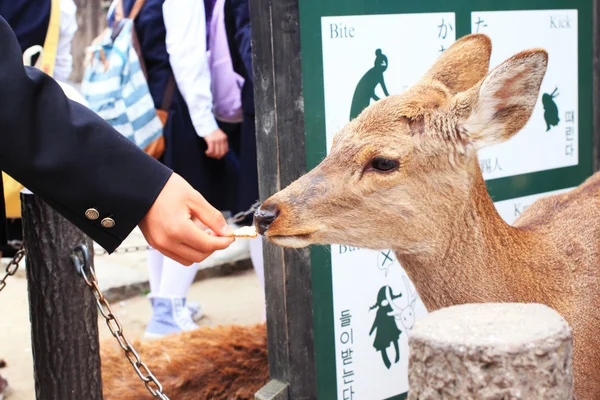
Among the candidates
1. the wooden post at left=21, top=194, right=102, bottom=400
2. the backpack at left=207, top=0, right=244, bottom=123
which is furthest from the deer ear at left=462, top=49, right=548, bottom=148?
the backpack at left=207, top=0, right=244, bottom=123

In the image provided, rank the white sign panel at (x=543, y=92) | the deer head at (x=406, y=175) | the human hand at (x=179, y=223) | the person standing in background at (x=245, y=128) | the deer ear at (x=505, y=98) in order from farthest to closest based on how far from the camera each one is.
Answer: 1. the person standing in background at (x=245, y=128)
2. the white sign panel at (x=543, y=92)
3. the deer head at (x=406, y=175)
4. the deer ear at (x=505, y=98)
5. the human hand at (x=179, y=223)

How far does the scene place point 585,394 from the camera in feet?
9.97

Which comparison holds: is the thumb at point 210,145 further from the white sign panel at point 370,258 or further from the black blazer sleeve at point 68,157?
the black blazer sleeve at point 68,157

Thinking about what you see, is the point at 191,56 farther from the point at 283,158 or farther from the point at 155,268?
the point at 155,268

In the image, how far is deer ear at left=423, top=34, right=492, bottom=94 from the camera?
3.48 meters

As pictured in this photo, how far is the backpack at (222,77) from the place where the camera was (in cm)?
491

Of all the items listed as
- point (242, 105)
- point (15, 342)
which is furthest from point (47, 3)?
point (15, 342)

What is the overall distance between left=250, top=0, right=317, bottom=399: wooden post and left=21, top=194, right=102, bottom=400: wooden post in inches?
39.2

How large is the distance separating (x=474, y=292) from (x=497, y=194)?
190 centimetres

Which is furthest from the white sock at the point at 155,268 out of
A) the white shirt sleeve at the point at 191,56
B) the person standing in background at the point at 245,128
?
the white shirt sleeve at the point at 191,56

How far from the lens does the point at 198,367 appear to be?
4.35 m

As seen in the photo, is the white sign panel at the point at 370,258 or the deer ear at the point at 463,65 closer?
the deer ear at the point at 463,65

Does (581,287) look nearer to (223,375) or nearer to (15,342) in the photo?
(223,375)

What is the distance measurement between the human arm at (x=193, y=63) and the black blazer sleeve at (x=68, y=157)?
8.99 feet
